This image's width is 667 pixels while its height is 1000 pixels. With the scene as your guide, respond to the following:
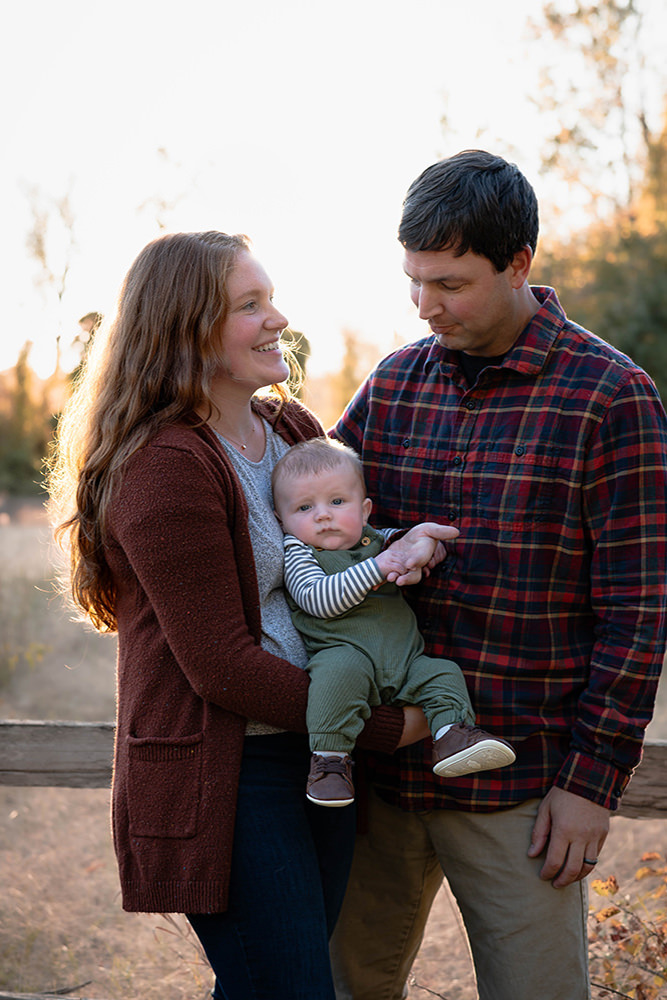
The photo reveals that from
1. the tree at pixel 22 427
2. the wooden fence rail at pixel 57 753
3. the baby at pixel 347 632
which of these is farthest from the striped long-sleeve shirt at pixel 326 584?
the tree at pixel 22 427

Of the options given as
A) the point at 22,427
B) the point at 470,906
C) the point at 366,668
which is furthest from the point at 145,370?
the point at 22,427

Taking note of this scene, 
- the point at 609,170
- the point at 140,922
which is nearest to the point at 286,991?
the point at 140,922

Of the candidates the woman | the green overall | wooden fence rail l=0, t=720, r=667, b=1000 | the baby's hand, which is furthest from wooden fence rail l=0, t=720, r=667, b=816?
the baby's hand

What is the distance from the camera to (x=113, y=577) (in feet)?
6.61

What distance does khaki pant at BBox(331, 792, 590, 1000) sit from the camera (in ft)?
6.93

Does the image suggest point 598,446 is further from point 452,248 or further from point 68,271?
point 68,271

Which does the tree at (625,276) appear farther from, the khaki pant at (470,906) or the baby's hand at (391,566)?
the baby's hand at (391,566)

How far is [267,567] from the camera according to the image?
204cm

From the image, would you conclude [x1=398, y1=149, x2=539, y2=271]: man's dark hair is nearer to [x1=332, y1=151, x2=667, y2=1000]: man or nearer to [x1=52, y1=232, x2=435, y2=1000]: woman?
[x1=332, y1=151, x2=667, y2=1000]: man

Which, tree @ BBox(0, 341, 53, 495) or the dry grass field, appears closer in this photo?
the dry grass field

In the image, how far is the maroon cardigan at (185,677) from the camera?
1.79 meters

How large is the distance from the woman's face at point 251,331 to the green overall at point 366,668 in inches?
17.3

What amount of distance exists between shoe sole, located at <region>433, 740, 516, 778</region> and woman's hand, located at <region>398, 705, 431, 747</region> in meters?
0.15

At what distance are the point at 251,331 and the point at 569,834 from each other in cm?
137
